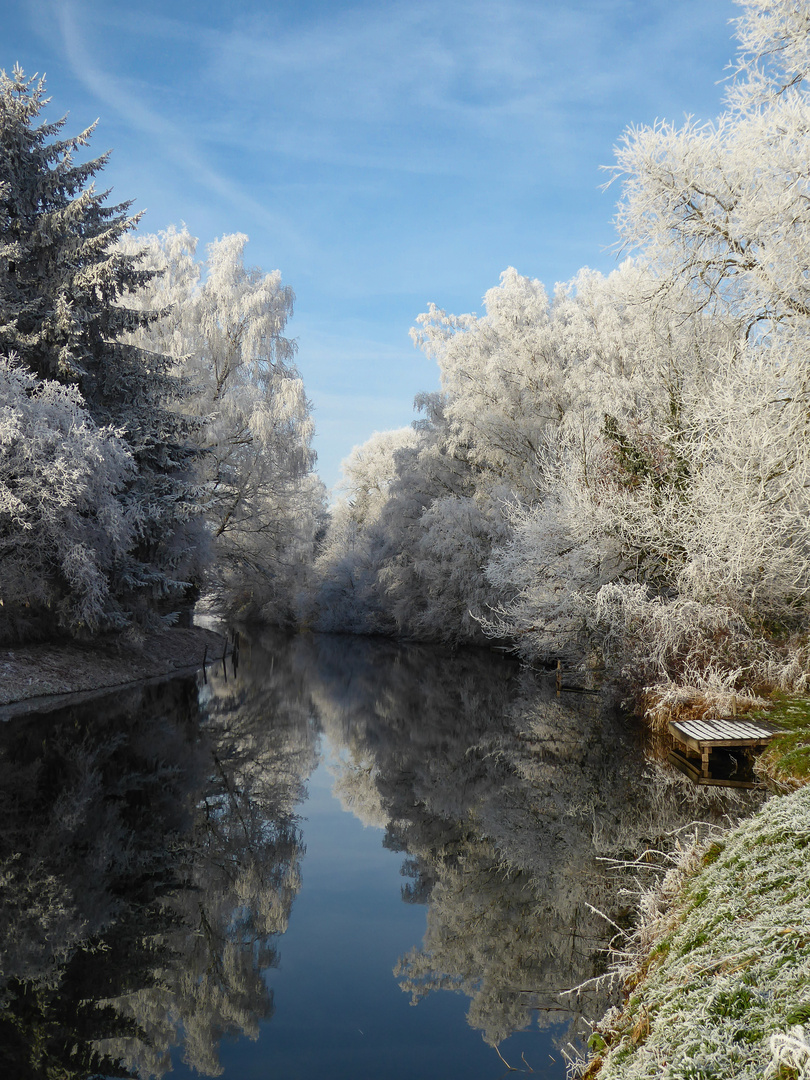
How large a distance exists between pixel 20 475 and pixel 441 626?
62.5 ft

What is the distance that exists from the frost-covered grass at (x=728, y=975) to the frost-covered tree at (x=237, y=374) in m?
21.1

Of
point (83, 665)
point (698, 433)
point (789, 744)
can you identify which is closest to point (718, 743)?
point (789, 744)

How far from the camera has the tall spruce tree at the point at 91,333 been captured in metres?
17.2

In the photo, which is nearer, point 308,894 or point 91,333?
point 308,894

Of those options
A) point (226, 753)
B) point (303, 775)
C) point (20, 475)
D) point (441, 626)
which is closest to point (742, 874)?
point (303, 775)

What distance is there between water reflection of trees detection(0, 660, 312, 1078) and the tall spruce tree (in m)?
6.70

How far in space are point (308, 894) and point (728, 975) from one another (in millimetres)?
4466

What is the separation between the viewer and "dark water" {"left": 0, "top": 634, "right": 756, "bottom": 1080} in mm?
4395

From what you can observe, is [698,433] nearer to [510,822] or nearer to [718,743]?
[718,743]

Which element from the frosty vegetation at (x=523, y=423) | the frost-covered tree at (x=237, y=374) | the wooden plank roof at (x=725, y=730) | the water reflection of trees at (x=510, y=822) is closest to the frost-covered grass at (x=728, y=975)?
the water reflection of trees at (x=510, y=822)

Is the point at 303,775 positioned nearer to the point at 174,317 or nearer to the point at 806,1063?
the point at 806,1063

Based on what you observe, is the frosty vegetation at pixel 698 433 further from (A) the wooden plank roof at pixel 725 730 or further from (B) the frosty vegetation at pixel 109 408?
(B) the frosty vegetation at pixel 109 408

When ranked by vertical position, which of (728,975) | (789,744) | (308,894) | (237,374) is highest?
(237,374)

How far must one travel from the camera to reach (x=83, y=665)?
16906 millimetres
